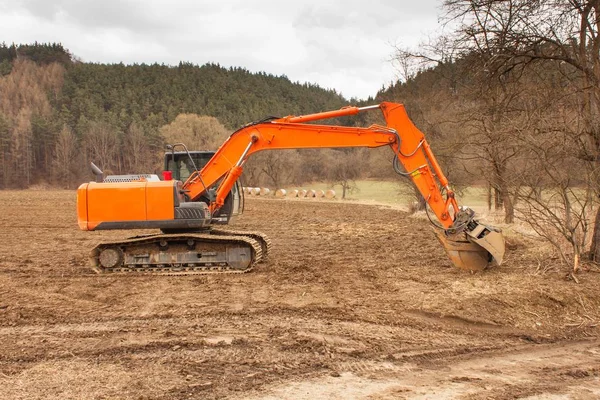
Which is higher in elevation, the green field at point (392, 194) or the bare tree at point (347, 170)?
the bare tree at point (347, 170)

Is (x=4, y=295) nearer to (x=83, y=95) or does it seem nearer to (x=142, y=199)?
(x=142, y=199)

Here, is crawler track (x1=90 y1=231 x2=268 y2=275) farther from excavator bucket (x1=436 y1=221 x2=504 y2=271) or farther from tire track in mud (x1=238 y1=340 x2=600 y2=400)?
tire track in mud (x1=238 y1=340 x2=600 y2=400)

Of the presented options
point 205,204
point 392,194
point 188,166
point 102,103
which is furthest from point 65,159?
point 205,204

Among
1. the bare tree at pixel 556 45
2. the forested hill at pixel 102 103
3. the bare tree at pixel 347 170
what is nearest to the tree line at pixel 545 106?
the bare tree at pixel 556 45

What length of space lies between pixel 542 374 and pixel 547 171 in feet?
14.1

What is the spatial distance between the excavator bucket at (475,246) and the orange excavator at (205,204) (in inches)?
1.8

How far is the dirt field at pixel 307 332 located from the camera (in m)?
4.58

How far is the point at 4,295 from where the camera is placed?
8.14 meters

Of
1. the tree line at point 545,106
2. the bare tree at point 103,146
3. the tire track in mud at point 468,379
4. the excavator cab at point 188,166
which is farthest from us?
the bare tree at point 103,146

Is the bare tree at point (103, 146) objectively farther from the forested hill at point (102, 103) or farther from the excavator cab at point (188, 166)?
the excavator cab at point (188, 166)

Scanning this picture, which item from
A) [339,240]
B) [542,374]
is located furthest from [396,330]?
[339,240]

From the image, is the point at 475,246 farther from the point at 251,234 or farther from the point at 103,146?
the point at 103,146

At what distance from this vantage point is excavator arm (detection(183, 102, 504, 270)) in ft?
29.2

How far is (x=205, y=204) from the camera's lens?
10.2 meters
